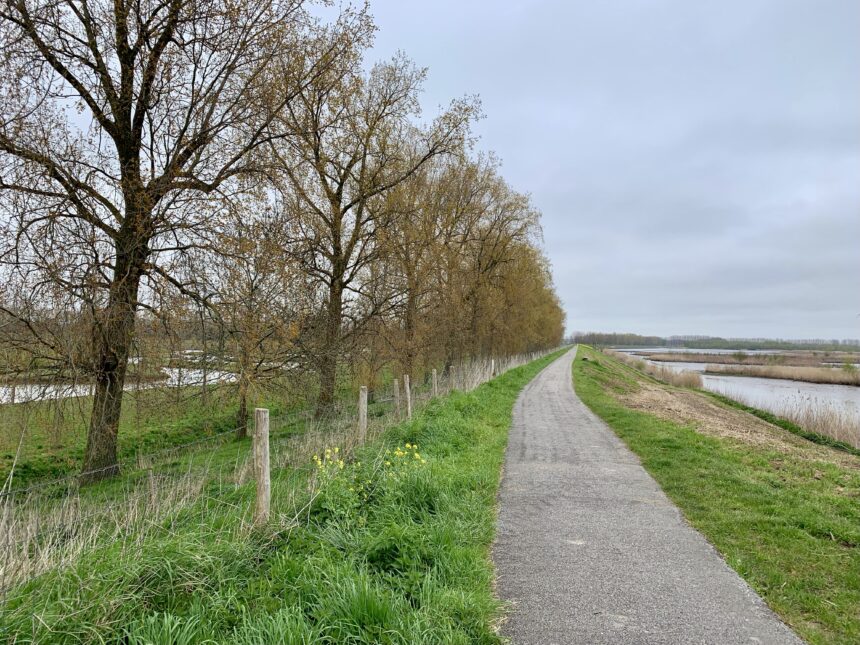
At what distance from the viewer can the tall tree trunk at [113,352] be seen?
28.6 feet

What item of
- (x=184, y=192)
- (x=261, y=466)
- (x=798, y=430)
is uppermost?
(x=184, y=192)

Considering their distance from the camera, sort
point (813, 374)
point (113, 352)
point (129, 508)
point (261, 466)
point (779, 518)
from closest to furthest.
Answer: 1. point (261, 466)
2. point (129, 508)
3. point (779, 518)
4. point (113, 352)
5. point (813, 374)

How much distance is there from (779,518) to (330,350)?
11.2 meters

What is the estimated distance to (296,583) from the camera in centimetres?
353

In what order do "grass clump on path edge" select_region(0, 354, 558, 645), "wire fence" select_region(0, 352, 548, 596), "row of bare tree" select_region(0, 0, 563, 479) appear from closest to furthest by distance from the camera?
"grass clump on path edge" select_region(0, 354, 558, 645), "wire fence" select_region(0, 352, 548, 596), "row of bare tree" select_region(0, 0, 563, 479)

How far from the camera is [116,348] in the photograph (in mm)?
9117

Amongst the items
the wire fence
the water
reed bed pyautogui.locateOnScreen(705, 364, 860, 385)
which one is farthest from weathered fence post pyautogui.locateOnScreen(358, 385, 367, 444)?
reed bed pyautogui.locateOnScreen(705, 364, 860, 385)

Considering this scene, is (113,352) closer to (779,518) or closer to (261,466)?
(261,466)

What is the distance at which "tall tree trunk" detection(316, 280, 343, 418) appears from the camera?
1404 cm

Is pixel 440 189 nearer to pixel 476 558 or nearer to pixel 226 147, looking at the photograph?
pixel 226 147

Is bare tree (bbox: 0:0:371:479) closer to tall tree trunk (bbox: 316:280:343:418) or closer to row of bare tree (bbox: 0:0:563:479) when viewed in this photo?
row of bare tree (bbox: 0:0:563:479)

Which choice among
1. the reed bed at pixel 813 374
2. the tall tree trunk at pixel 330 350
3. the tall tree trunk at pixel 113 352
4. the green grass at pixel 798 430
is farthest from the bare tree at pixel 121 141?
the reed bed at pixel 813 374

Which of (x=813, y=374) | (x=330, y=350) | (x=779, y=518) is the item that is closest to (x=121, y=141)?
(x=330, y=350)

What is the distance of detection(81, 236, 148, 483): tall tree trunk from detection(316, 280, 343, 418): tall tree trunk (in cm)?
474
